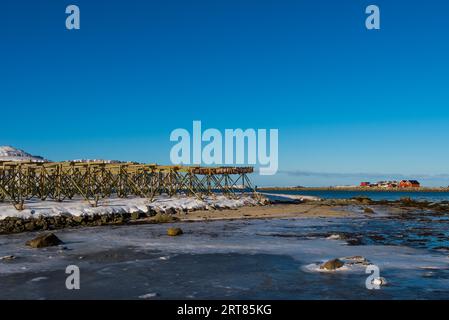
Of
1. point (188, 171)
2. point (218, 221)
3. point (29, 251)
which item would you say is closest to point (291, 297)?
point (29, 251)

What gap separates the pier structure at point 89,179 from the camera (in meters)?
39.2

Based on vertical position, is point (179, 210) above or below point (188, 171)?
below

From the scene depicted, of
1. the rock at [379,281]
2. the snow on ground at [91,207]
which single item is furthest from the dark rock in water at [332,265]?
the snow on ground at [91,207]

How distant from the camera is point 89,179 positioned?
41.2 m

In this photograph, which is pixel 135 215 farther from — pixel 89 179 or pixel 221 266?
pixel 221 266

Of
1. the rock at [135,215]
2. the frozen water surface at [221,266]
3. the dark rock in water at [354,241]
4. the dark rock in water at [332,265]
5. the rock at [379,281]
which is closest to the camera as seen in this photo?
the frozen water surface at [221,266]

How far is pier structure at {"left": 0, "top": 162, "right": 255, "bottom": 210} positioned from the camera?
39188 mm

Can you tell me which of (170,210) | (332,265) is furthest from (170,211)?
(332,265)

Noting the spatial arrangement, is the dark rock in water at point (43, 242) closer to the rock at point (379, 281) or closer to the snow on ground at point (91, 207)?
the snow on ground at point (91, 207)

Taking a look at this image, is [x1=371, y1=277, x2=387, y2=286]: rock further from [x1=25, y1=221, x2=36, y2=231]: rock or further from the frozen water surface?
[x1=25, y1=221, x2=36, y2=231]: rock

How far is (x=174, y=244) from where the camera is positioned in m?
20.4
